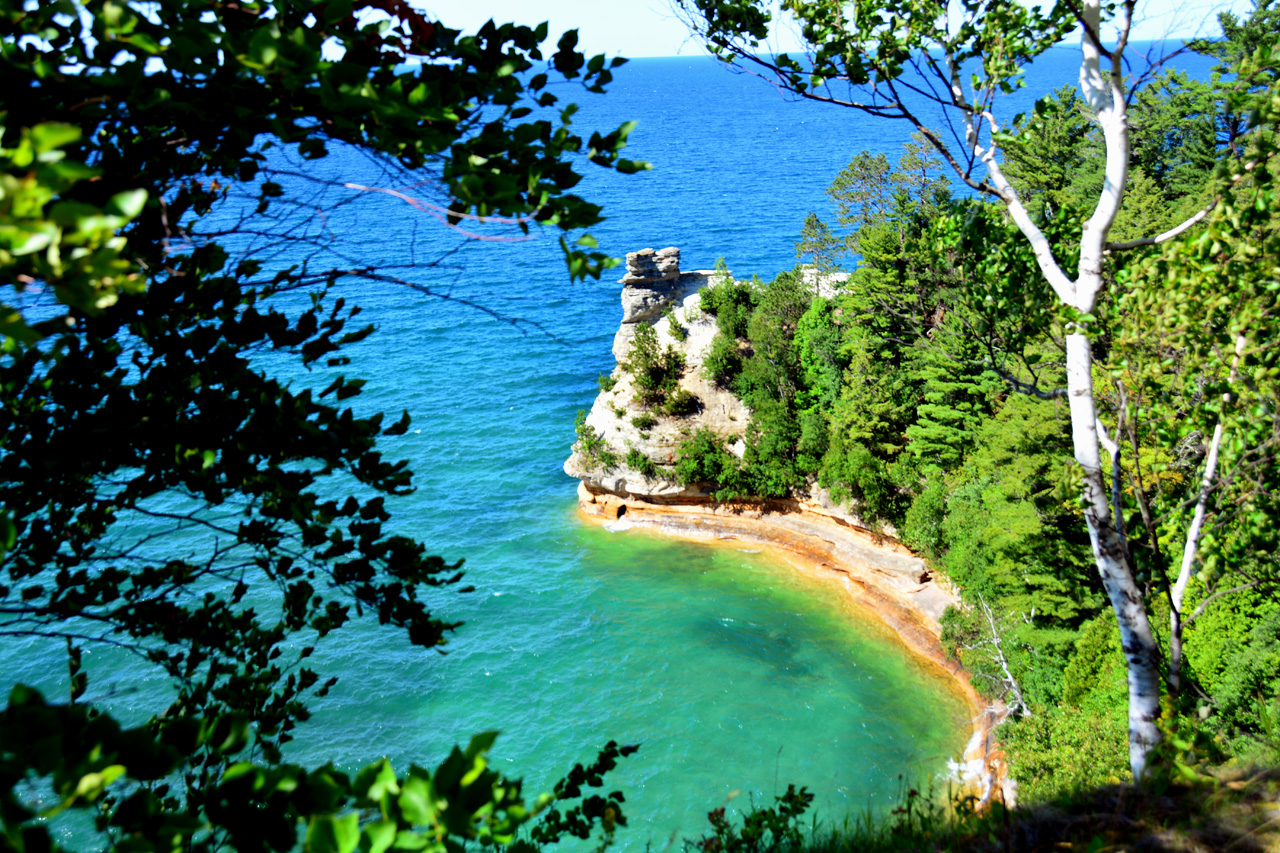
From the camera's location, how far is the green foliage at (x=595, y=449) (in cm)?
3014

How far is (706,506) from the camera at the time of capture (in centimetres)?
2972

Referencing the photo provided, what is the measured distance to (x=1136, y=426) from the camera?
18.6 ft

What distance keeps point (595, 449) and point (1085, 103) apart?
25540 mm

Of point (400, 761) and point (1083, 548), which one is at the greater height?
point (1083, 548)

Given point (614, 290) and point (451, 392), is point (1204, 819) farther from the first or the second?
point (614, 290)

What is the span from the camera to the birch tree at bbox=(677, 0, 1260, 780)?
203 inches

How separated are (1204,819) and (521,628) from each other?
21.6 metres

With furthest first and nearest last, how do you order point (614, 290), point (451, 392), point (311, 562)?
point (614, 290) → point (451, 392) → point (311, 562)

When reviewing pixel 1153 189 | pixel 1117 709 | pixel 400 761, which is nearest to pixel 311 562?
pixel 1117 709

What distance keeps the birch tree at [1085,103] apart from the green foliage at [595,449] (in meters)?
24.4

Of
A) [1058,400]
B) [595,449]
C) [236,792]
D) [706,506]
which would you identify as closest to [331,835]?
[236,792]

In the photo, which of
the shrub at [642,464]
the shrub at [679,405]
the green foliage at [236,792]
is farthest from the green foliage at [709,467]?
the green foliage at [236,792]

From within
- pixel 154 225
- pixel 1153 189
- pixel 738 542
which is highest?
pixel 1153 189

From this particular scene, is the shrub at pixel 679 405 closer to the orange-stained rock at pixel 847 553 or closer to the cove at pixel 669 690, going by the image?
the orange-stained rock at pixel 847 553
